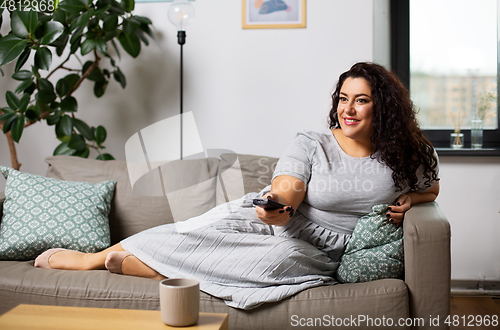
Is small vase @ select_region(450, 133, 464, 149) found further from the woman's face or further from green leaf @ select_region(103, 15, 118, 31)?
green leaf @ select_region(103, 15, 118, 31)

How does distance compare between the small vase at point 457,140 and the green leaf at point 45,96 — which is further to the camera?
the small vase at point 457,140

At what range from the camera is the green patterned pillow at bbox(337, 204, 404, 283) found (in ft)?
4.64

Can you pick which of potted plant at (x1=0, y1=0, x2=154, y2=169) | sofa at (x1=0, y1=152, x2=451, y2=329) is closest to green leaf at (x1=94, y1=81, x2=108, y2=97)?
potted plant at (x1=0, y1=0, x2=154, y2=169)

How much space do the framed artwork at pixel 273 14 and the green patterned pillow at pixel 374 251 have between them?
1434 mm

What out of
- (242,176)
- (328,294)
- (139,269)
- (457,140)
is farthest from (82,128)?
(457,140)

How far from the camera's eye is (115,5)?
2.29m

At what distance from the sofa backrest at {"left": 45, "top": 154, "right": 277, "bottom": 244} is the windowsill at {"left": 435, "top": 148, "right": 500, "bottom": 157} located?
3.42 ft

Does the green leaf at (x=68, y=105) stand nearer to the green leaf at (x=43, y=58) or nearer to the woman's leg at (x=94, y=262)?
the green leaf at (x=43, y=58)

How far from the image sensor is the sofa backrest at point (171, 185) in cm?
194

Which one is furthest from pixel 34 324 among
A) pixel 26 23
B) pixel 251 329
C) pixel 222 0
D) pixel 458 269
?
pixel 458 269

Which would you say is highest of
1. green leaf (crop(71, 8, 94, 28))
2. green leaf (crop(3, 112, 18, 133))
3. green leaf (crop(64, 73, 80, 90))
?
green leaf (crop(71, 8, 94, 28))

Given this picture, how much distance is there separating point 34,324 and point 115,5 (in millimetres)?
1807

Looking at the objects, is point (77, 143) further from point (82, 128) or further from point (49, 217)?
point (49, 217)

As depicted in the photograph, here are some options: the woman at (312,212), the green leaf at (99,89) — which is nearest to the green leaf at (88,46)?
the green leaf at (99,89)
